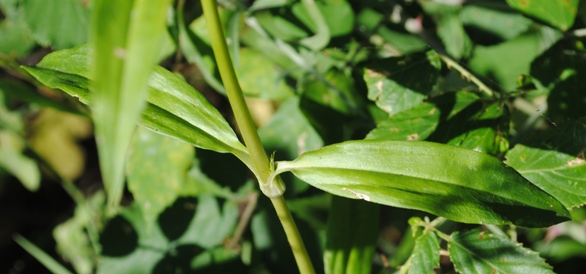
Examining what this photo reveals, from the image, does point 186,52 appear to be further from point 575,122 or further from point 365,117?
point 575,122

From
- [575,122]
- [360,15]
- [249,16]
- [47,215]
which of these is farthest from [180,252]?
[47,215]

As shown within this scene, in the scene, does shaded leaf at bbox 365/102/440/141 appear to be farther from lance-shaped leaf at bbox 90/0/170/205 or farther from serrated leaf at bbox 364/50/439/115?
lance-shaped leaf at bbox 90/0/170/205

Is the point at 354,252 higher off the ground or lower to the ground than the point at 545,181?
lower

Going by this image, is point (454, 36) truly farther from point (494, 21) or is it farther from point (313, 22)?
point (313, 22)

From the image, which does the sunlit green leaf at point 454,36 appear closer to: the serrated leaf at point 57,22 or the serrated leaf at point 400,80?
Result: the serrated leaf at point 400,80

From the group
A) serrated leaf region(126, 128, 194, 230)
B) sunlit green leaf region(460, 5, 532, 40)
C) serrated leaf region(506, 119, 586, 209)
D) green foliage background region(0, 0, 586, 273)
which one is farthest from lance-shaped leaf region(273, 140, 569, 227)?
sunlit green leaf region(460, 5, 532, 40)

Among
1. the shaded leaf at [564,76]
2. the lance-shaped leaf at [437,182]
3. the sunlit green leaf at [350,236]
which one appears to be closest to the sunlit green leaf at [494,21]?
the shaded leaf at [564,76]
